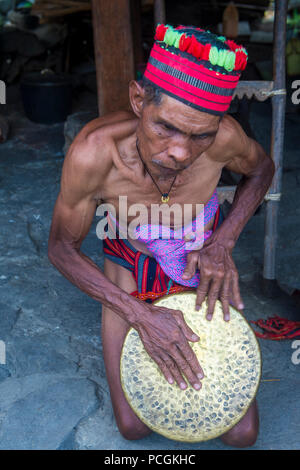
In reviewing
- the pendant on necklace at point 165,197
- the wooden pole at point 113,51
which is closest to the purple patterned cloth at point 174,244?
the pendant on necklace at point 165,197

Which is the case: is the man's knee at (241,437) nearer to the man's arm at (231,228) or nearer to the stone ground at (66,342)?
the stone ground at (66,342)

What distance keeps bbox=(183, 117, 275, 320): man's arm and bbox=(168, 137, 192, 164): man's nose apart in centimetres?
42

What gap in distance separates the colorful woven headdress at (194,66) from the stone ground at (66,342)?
1.25 metres

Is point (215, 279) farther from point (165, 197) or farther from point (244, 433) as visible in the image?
point (244, 433)

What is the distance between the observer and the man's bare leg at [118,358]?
2.00 m

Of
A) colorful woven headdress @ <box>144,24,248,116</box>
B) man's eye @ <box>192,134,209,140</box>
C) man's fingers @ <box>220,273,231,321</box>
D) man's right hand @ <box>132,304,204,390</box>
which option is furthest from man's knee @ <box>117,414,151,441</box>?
colorful woven headdress @ <box>144,24,248,116</box>

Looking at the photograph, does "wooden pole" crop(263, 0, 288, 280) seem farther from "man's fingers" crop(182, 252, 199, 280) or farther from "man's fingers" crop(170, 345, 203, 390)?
"man's fingers" crop(170, 345, 203, 390)

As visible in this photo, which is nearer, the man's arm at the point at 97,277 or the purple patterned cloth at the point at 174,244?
the man's arm at the point at 97,277

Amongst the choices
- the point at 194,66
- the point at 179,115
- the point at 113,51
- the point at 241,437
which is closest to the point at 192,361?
the point at 241,437

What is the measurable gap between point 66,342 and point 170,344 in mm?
884

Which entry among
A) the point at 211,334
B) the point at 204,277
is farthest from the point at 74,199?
the point at 211,334

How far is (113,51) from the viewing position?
275 cm

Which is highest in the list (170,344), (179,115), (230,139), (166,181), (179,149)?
(179,115)
